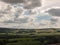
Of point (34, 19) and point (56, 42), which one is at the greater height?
point (34, 19)

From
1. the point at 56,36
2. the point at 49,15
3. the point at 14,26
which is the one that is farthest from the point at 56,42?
the point at 14,26

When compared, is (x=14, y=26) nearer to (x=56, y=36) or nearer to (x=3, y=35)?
(x=3, y=35)

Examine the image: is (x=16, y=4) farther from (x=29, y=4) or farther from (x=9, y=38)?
(x=9, y=38)

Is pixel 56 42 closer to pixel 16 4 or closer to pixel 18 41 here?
pixel 18 41

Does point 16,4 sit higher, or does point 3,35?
point 16,4

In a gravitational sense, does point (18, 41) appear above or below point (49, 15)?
below

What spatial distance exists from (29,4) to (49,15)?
162 mm

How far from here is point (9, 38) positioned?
3.45ft

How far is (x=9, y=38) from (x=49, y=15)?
33 cm

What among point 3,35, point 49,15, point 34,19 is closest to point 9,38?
point 3,35

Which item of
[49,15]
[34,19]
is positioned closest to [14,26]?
[34,19]

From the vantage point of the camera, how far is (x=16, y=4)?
105 centimetres

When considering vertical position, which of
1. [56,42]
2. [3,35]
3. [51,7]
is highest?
[51,7]

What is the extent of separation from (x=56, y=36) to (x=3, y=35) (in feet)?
1.23
